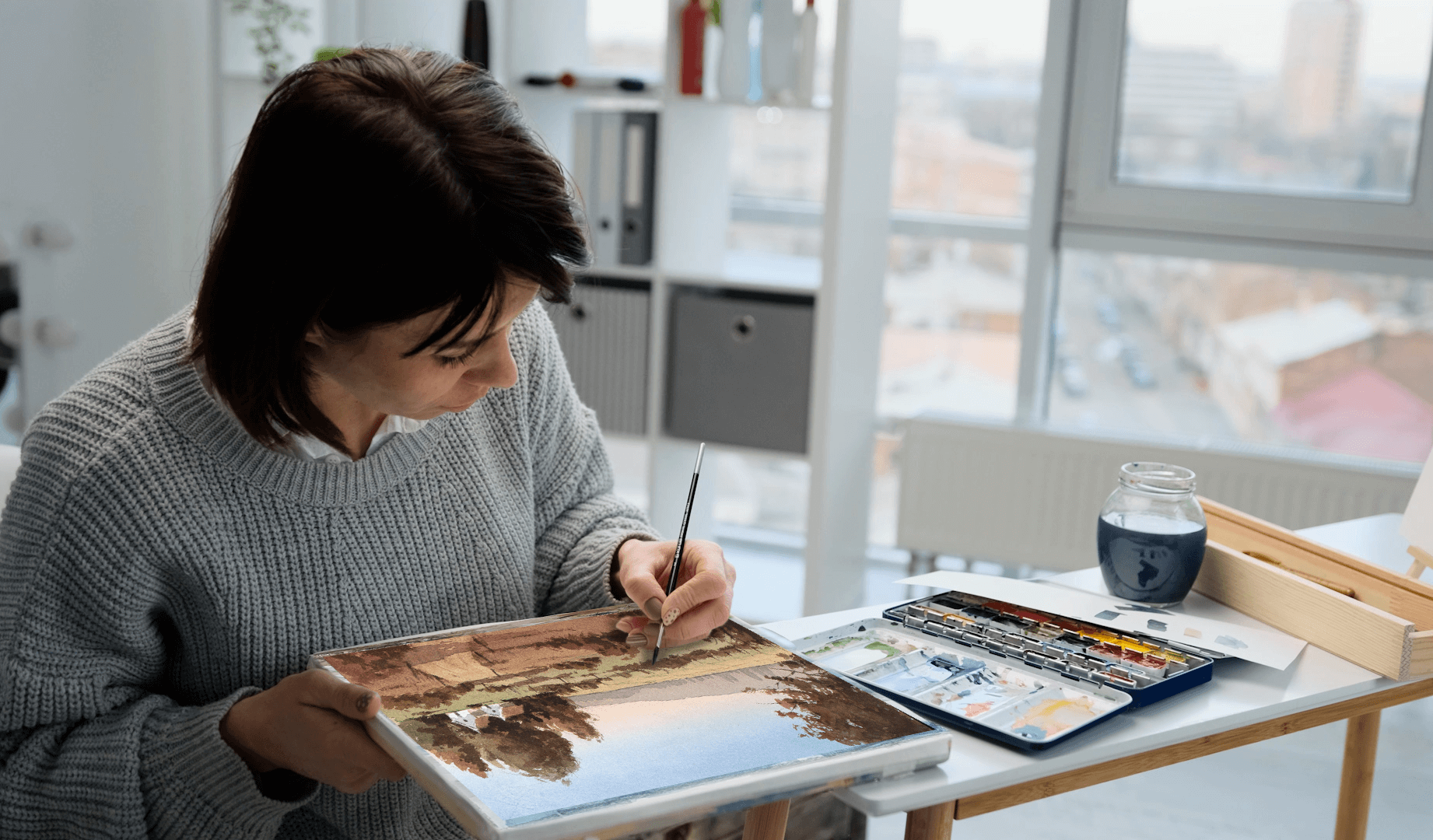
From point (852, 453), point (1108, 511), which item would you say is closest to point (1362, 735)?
point (1108, 511)

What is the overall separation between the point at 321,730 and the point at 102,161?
96.9 inches

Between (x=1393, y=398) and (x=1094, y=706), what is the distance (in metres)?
2.56

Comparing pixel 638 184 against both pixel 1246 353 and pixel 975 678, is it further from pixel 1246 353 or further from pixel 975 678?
pixel 975 678

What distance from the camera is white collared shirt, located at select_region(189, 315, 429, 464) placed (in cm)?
115

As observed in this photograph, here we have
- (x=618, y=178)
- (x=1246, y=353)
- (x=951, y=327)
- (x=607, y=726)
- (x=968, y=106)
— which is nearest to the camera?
(x=607, y=726)

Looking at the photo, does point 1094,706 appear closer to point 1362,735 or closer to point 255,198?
point 1362,735

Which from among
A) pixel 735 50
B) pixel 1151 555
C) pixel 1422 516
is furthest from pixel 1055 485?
pixel 1151 555

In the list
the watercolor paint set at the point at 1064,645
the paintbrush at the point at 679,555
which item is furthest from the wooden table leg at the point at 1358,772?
the paintbrush at the point at 679,555

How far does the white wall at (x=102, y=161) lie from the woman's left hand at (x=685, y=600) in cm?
221

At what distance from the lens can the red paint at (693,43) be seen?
280 cm

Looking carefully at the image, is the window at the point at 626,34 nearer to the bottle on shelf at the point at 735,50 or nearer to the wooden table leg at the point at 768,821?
the bottle on shelf at the point at 735,50

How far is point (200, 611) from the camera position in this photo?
1.16 metres

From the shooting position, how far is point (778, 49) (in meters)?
2.80

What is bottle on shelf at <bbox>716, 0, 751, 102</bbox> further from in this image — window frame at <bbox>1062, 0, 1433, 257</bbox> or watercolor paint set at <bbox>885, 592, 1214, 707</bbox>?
watercolor paint set at <bbox>885, 592, 1214, 707</bbox>
